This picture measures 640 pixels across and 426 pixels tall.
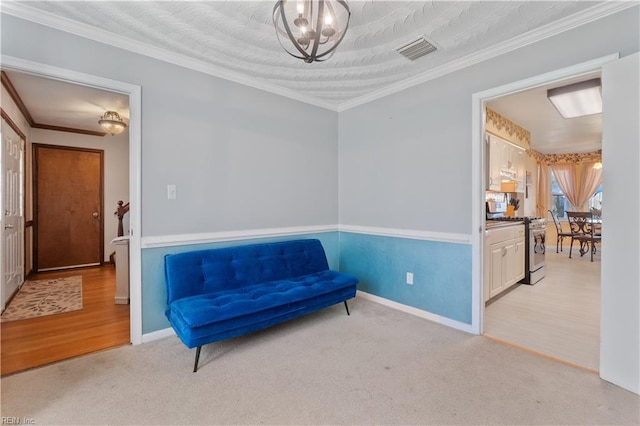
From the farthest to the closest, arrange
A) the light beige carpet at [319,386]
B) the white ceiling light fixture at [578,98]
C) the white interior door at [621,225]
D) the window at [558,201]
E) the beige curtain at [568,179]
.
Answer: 1. the window at [558,201]
2. the beige curtain at [568,179]
3. the white ceiling light fixture at [578,98]
4. the white interior door at [621,225]
5. the light beige carpet at [319,386]

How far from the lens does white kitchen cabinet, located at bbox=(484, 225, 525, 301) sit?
3.36 metres

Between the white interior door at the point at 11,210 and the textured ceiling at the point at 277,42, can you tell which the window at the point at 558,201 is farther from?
the white interior door at the point at 11,210

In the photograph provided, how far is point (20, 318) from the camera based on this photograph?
2.96 metres

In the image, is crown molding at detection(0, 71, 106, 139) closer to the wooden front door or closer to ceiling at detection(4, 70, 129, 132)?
ceiling at detection(4, 70, 129, 132)

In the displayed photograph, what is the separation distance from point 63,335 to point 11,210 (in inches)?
77.6

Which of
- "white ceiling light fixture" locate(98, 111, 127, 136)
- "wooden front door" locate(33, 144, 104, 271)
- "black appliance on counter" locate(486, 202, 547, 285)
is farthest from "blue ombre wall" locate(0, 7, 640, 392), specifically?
"wooden front door" locate(33, 144, 104, 271)

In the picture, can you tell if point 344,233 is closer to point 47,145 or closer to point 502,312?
point 502,312

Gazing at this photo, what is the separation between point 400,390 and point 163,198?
235 cm

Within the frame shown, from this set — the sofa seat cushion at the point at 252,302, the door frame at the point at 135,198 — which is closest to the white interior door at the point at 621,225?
the sofa seat cushion at the point at 252,302

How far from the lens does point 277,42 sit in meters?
2.44

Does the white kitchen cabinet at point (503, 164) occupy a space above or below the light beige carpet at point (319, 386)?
above

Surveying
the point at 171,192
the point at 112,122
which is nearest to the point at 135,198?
the point at 171,192

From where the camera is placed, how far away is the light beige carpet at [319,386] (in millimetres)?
1646

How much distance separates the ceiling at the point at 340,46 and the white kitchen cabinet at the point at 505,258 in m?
1.88
